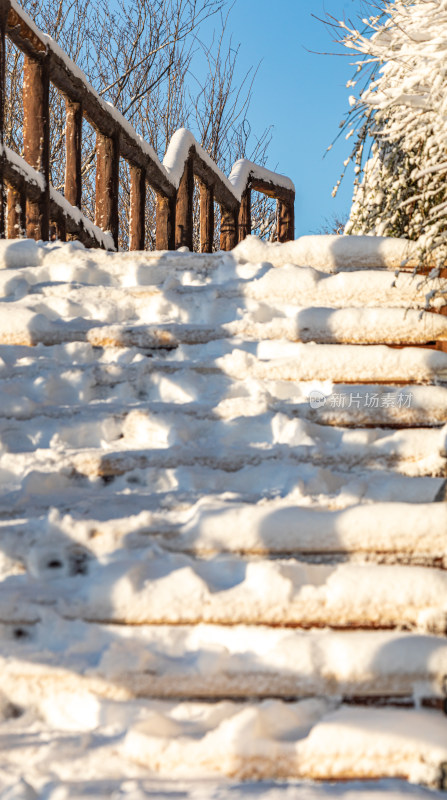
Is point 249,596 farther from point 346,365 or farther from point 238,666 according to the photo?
point 346,365

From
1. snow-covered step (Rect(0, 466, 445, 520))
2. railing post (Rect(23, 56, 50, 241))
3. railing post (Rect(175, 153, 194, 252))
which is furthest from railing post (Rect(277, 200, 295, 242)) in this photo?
snow-covered step (Rect(0, 466, 445, 520))

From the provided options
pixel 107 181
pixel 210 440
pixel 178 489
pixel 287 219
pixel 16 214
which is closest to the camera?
pixel 178 489

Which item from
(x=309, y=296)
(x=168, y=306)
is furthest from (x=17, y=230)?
(x=309, y=296)

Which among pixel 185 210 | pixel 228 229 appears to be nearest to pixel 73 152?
pixel 185 210

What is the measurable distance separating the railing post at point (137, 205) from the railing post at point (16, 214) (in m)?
1.61

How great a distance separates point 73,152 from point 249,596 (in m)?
3.82

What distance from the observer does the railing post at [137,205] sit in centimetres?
522

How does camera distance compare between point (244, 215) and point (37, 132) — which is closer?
point (37, 132)

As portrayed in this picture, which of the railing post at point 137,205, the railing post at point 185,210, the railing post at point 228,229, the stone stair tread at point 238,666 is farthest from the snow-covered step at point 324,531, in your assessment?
the railing post at point 228,229

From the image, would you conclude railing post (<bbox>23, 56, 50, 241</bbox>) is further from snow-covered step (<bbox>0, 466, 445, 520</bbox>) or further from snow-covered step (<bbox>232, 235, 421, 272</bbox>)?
snow-covered step (<bbox>0, 466, 445, 520</bbox>)

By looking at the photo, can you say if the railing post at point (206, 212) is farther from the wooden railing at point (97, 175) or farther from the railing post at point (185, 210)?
the railing post at point (185, 210)

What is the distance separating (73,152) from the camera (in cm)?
452

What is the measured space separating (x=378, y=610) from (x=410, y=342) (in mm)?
932

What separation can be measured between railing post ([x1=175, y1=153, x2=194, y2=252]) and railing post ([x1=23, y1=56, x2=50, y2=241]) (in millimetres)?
2320
